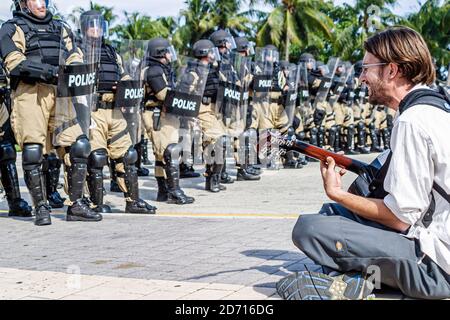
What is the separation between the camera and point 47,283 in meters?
3.86

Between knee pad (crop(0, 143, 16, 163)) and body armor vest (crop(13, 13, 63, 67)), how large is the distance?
1184mm

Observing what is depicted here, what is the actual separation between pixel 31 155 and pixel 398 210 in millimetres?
4256

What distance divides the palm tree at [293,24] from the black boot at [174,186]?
1145 inches

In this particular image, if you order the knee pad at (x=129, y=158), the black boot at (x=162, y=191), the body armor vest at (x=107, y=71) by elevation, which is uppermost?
the body armor vest at (x=107, y=71)

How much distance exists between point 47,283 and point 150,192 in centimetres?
529

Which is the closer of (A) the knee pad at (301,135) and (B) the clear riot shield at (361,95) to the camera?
(A) the knee pad at (301,135)

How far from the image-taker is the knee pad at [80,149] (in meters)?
6.30

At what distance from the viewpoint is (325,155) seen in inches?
134

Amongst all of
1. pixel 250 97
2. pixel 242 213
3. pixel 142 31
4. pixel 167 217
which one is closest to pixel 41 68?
pixel 167 217

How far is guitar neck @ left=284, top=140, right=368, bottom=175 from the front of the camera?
11.2 feet

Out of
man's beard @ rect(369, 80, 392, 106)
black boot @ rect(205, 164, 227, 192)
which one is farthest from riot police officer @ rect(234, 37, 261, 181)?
man's beard @ rect(369, 80, 392, 106)

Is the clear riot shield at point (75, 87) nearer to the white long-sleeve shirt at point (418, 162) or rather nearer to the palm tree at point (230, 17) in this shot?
the white long-sleeve shirt at point (418, 162)

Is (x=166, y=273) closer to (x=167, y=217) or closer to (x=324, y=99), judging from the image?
(x=167, y=217)

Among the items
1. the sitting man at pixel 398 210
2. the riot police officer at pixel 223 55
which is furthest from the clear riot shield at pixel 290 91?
the sitting man at pixel 398 210
